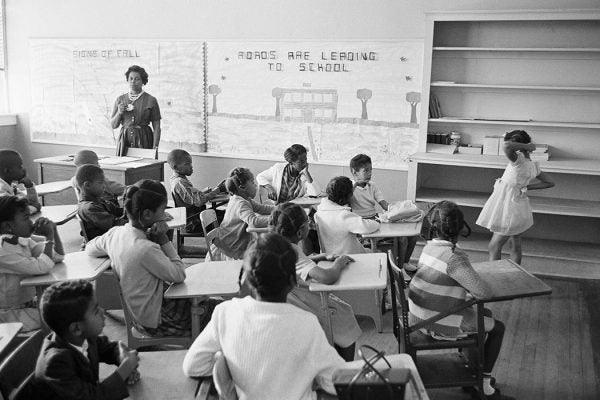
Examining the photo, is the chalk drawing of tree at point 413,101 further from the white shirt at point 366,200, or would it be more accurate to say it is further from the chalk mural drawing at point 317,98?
the white shirt at point 366,200

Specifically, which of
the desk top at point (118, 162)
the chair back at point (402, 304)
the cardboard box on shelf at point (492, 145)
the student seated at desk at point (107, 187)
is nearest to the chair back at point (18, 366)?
the chair back at point (402, 304)

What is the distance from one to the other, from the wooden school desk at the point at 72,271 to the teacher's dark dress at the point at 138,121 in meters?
3.39

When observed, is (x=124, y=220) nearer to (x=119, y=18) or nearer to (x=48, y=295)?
(x=48, y=295)

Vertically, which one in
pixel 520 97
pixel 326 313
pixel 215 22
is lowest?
pixel 326 313

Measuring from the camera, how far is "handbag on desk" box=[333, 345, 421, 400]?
57.6 inches

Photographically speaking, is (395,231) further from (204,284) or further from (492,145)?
(492,145)

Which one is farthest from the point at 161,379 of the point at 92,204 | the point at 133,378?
the point at 92,204

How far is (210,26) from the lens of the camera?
250 inches

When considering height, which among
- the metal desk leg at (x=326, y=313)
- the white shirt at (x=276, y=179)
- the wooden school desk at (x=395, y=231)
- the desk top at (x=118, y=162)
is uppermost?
the desk top at (x=118, y=162)

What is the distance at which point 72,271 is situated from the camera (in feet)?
8.91

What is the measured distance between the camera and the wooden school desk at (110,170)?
533 centimetres

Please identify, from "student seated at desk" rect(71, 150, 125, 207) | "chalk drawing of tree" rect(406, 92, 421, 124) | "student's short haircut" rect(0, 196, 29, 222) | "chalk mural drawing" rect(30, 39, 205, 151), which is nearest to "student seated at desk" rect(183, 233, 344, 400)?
"student's short haircut" rect(0, 196, 29, 222)

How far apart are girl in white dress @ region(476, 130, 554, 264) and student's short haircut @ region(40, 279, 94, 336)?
3.29 meters

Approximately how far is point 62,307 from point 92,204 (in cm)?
228
